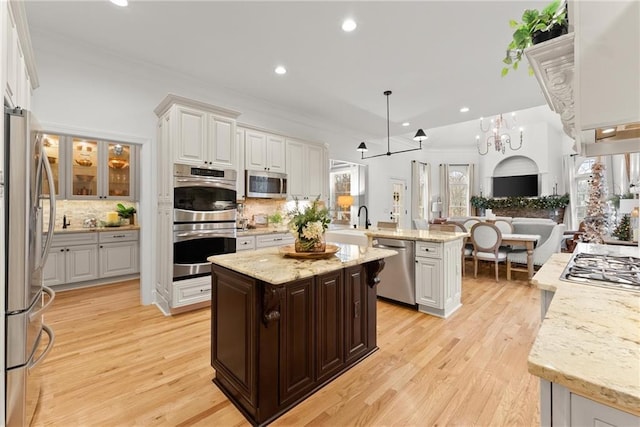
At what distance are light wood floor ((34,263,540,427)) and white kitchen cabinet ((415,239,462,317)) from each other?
19 centimetres

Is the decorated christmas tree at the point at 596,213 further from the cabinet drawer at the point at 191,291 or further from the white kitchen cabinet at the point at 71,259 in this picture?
the white kitchen cabinet at the point at 71,259

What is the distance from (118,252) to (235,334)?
401 cm

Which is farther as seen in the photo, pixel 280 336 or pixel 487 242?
pixel 487 242

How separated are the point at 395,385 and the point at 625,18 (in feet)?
7.38

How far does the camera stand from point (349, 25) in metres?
2.83

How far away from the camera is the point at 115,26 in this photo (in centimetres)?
291

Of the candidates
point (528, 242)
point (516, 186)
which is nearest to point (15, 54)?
point (528, 242)

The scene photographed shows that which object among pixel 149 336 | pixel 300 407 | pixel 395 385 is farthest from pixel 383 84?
pixel 149 336

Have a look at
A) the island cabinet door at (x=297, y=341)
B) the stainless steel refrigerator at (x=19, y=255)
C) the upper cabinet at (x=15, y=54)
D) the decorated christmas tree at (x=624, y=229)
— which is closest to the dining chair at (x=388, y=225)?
the island cabinet door at (x=297, y=341)

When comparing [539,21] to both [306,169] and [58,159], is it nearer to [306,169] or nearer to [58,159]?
[306,169]

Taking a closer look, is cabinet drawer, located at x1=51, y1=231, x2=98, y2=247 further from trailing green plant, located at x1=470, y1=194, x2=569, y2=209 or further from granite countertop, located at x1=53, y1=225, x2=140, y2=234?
trailing green plant, located at x1=470, y1=194, x2=569, y2=209

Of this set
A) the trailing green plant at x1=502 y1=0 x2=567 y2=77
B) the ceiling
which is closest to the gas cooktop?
the trailing green plant at x1=502 y1=0 x2=567 y2=77

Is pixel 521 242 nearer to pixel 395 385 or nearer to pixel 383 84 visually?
pixel 383 84

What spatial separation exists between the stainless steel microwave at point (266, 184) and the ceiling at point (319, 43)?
4.29ft
